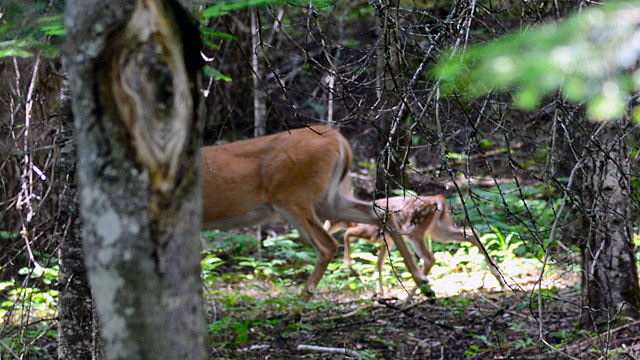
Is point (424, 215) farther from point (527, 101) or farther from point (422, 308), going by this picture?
point (527, 101)

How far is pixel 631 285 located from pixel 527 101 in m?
4.52

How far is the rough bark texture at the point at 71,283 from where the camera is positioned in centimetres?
398

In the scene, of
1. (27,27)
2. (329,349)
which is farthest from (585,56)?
(329,349)

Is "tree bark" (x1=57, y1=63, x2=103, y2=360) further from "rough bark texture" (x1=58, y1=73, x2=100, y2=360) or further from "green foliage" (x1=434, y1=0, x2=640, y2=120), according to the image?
"green foliage" (x1=434, y1=0, x2=640, y2=120)

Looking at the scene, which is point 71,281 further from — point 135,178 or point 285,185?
point 285,185

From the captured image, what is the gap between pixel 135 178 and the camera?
1479 millimetres

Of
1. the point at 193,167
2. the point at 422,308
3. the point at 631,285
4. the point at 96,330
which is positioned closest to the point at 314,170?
the point at 422,308

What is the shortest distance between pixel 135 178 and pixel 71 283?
110 inches

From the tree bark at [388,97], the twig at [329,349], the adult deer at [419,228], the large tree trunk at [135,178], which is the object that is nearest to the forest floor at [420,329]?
the twig at [329,349]

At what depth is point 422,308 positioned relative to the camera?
6965mm

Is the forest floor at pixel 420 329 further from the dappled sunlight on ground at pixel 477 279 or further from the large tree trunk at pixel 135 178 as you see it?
the large tree trunk at pixel 135 178

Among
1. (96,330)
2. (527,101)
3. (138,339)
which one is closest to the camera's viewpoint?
(527,101)

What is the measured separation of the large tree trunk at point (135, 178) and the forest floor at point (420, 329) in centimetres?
336

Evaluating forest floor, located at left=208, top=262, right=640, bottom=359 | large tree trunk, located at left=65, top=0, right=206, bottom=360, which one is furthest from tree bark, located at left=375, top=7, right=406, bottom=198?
forest floor, located at left=208, top=262, right=640, bottom=359
